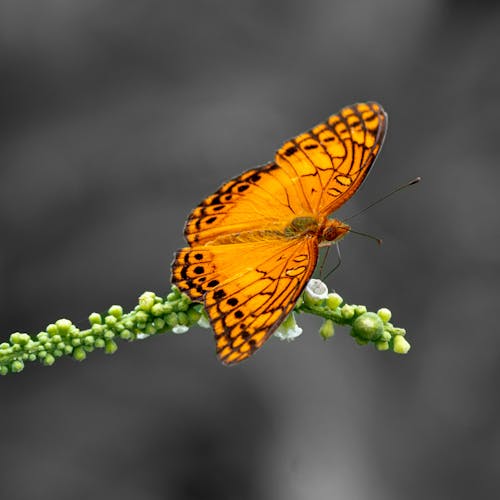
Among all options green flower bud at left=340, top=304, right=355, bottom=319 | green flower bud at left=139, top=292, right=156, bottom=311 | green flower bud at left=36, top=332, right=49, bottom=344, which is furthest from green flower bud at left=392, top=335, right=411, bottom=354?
green flower bud at left=36, top=332, right=49, bottom=344

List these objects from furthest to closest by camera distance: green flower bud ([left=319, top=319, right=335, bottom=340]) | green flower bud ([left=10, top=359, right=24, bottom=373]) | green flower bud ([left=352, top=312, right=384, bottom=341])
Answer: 1. green flower bud ([left=319, top=319, right=335, bottom=340])
2. green flower bud ([left=352, top=312, right=384, bottom=341])
3. green flower bud ([left=10, top=359, right=24, bottom=373])

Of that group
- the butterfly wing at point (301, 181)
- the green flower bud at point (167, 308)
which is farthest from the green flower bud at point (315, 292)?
the green flower bud at point (167, 308)

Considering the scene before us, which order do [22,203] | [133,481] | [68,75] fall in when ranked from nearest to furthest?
[133,481] < [22,203] < [68,75]

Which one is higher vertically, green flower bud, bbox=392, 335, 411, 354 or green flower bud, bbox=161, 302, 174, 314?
green flower bud, bbox=392, 335, 411, 354

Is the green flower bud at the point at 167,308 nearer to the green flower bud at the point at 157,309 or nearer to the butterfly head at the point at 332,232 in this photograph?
the green flower bud at the point at 157,309

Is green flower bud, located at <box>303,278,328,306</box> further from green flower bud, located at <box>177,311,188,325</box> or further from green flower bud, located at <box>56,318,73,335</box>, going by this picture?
green flower bud, located at <box>56,318,73,335</box>

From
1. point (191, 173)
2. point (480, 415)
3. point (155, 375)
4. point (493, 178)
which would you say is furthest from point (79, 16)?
point (480, 415)

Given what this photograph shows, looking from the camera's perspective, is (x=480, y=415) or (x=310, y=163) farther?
(x=480, y=415)

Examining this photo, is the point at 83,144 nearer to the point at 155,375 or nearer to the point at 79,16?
the point at 79,16
